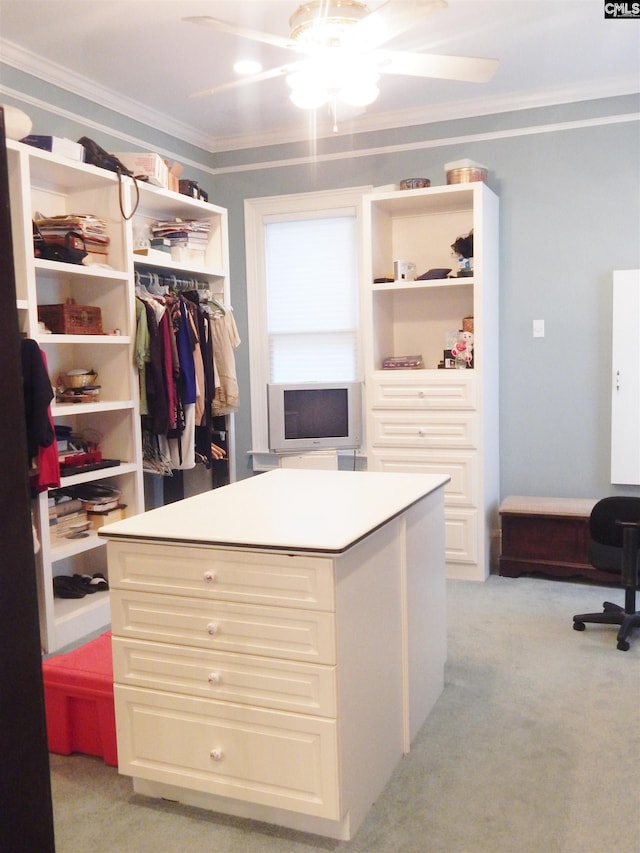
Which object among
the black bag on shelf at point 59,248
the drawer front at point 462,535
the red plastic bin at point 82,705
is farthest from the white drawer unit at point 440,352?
the red plastic bin at point 82,705

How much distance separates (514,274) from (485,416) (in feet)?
3.20

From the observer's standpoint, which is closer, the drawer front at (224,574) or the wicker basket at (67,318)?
the drawer front at (224,574)

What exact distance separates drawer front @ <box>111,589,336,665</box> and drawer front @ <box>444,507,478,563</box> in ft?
8.38

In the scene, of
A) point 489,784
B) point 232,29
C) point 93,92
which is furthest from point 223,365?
point 489,784

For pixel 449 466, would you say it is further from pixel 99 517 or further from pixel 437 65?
pixel 437 65

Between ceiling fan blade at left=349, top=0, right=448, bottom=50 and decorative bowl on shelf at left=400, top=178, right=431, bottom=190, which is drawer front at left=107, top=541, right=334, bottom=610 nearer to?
ceiling fan blade at left=349, top=0, right=448, bottom=50

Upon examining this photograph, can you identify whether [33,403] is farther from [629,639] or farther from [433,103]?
[433,103]

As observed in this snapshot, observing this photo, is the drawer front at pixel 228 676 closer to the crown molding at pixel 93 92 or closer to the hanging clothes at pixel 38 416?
the hanging clothes at pixel 38 416

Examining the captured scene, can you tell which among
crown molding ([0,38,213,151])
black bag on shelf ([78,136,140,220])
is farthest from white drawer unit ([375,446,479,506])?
crown molding ([0,38,213,151])

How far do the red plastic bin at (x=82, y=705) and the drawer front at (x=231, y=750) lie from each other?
0.85ft

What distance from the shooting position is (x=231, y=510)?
2.39 meters

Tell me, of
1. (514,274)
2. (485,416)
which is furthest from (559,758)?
(514,274)

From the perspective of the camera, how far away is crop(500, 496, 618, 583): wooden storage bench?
425 centimetres

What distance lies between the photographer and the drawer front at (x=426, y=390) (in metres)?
4.36
